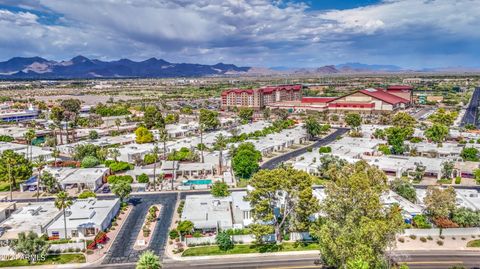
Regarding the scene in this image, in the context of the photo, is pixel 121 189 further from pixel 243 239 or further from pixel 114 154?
pixel 114 154

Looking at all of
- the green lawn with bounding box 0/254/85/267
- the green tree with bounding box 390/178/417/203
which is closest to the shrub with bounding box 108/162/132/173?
the green lawn with bounding box 0/254/85/267

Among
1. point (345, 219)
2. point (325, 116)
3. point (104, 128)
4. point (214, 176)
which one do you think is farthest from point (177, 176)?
point (325, 116)

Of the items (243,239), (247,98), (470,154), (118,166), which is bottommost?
(243,239)

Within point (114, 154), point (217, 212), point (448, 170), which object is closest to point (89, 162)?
point (114, 154)

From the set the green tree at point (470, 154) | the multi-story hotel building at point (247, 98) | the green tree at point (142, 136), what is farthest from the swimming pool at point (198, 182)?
the multi-story hotel building at point (247, 98)

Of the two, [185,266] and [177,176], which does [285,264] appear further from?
[177,176]

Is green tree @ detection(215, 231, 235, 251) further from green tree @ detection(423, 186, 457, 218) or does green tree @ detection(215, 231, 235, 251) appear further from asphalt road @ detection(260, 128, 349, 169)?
asphalt road @ detection(260, 128, 349, 169)

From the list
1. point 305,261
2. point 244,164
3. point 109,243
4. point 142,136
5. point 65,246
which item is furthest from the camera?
point 142,136

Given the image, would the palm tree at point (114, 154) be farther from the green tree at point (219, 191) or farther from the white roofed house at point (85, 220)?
the green tree at point (219, 191)
